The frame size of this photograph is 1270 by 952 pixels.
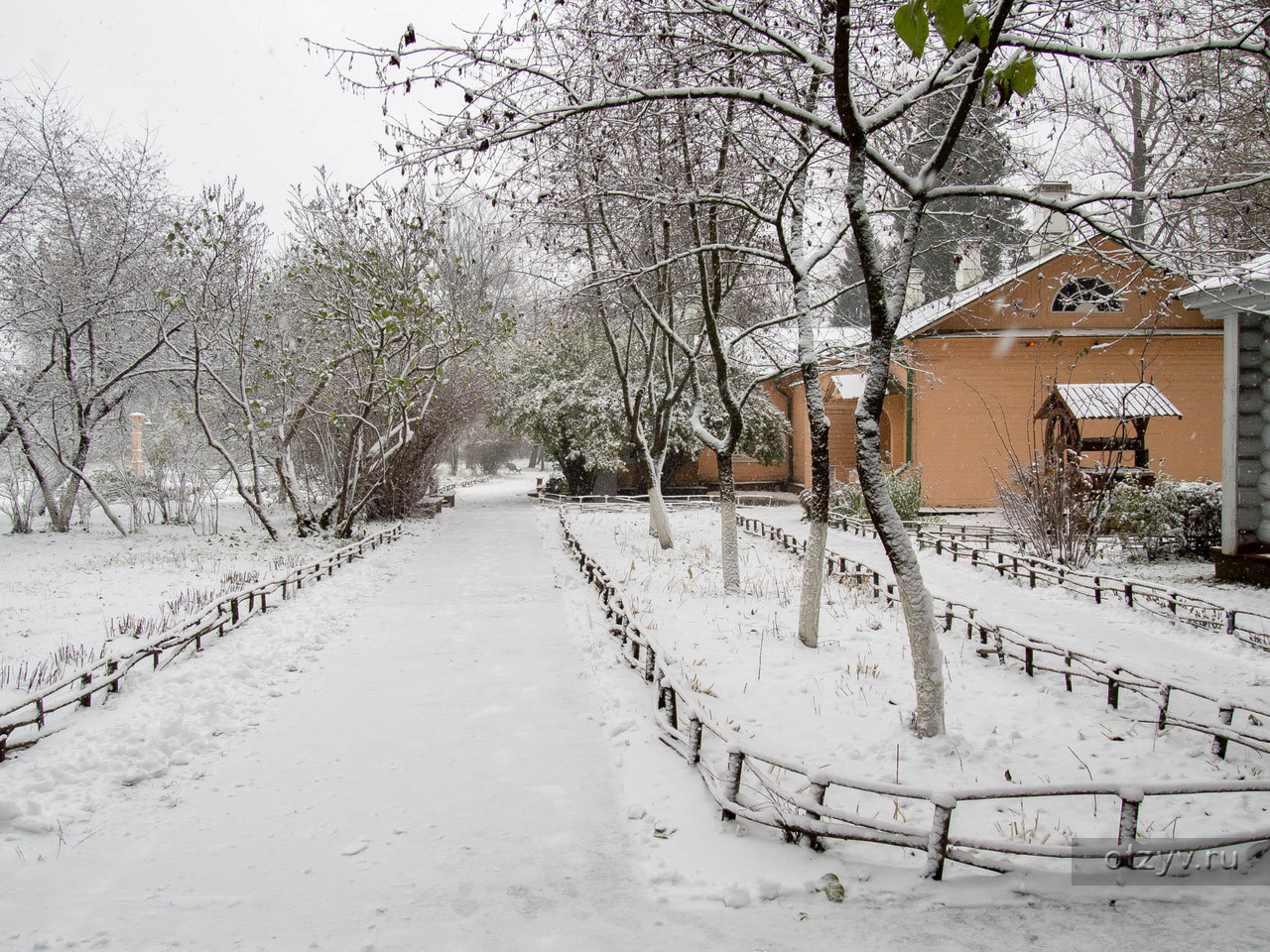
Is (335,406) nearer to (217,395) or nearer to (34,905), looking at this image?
(217,395)

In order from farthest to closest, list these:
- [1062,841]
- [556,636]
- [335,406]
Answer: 1. [335,406]
2. [556,636]
3. [1062,841]

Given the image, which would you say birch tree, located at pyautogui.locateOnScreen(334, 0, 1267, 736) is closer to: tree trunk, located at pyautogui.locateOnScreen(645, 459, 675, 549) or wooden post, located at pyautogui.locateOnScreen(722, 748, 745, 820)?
wooden post, located at pyautogui.locateOnScreen(722, 748, 745, 820)

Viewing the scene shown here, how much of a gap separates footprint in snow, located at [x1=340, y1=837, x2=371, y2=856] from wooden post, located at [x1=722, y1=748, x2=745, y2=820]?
197 cm

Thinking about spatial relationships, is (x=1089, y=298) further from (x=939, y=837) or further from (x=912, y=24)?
(x=912, y=24)

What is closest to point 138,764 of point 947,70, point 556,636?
point 556,636

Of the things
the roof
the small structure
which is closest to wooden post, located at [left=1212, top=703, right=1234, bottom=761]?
the small structure

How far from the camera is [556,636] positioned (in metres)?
8.73

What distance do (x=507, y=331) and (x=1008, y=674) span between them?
44.1 feet

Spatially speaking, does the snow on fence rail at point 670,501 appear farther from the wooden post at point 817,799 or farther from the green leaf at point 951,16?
the green leaf at point 951,16

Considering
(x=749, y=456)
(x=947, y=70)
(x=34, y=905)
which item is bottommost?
(x=34, y=905)

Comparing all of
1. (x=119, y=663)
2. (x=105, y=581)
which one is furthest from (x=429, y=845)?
(x=105, y=581)

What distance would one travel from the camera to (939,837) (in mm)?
3500

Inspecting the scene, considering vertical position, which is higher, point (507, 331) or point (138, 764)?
point (507, 331)

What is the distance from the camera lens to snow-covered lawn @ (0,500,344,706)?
756 centimetres
